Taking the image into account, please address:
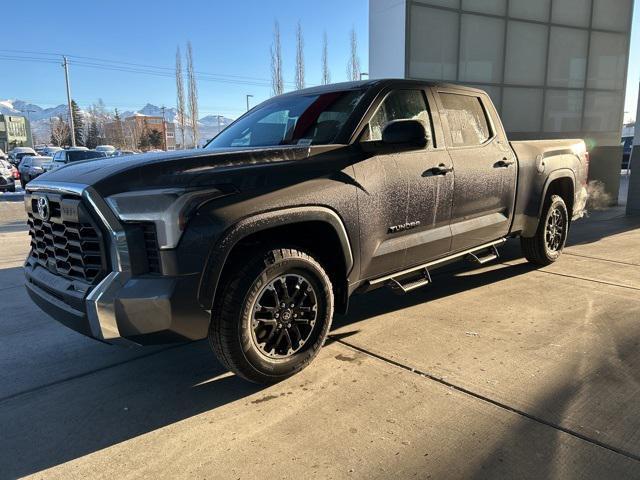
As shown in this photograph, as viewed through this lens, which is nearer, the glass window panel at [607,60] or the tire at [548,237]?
the tire at [548,237]

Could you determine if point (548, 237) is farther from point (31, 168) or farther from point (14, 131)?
point (14, 131)

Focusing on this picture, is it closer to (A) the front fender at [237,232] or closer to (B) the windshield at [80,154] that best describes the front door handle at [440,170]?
(A) the front fender at [237,232]

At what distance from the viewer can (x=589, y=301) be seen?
4.95m

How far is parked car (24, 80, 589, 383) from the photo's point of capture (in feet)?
9.09

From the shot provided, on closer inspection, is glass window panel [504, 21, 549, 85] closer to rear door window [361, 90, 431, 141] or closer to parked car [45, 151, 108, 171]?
rear door window [361, 90, 431, 141]

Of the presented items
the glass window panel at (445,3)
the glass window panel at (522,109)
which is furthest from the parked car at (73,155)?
the glass window panel at (522,109)

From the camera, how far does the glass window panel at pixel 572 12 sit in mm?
12359

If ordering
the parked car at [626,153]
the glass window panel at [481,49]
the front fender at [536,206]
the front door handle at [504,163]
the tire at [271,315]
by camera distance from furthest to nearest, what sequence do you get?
the parked car at [626,153] < the glass window panel at [481,49] < the front fender at [536,206] < the front door handle at [504,163] < the tire at [271,315]

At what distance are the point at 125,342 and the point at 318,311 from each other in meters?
1.27

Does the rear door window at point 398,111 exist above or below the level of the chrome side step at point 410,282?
above

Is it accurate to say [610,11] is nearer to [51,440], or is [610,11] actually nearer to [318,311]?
[318,311]

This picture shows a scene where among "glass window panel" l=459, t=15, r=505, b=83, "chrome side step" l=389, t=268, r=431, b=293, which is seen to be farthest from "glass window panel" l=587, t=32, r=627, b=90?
"chrome side step" l=389, t=268, r=431, b=293

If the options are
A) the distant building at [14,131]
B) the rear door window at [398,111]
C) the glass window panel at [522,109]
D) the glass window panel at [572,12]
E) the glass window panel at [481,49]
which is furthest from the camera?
the distant building at [14,131]

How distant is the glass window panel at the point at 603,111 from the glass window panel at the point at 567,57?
0.56m
